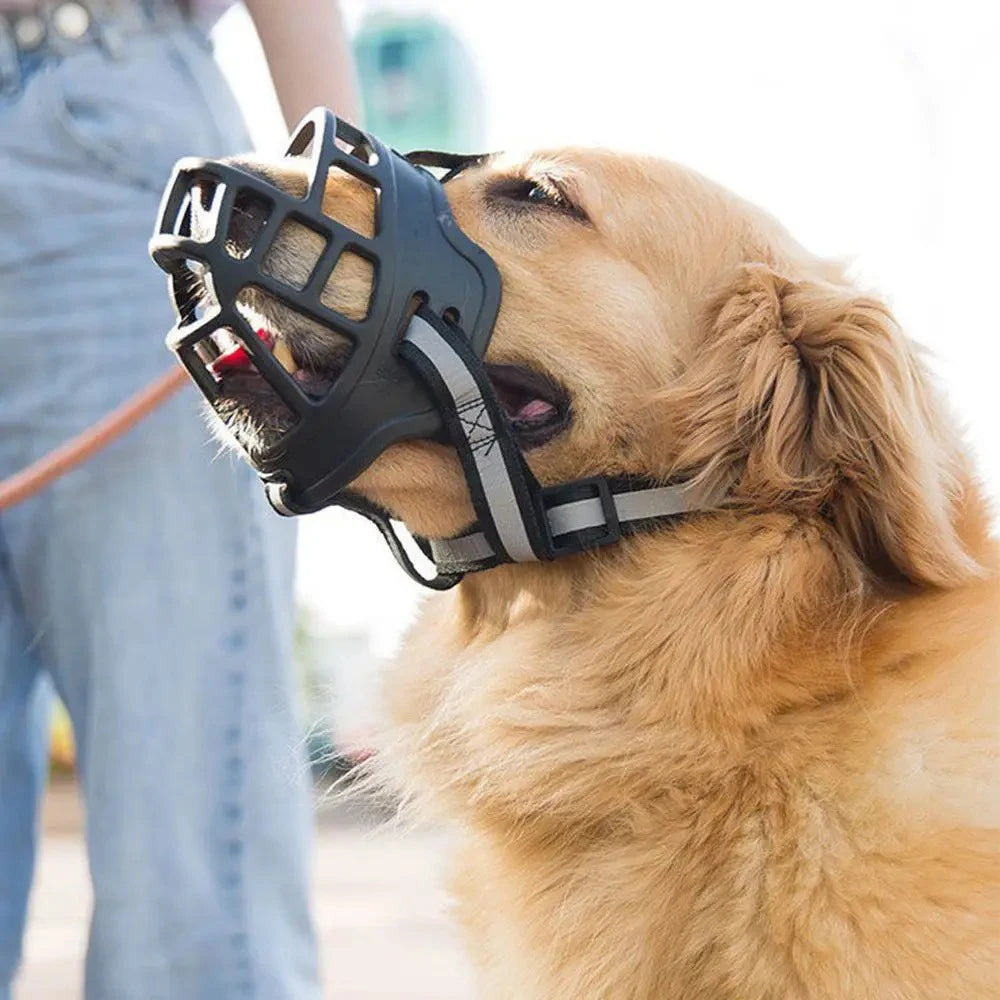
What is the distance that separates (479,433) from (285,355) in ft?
1.09

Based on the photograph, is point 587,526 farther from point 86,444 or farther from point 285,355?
point 86,444

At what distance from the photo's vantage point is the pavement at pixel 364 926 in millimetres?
2658

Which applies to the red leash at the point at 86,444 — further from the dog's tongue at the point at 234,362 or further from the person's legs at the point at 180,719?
the dog's tongue at the point at 234,362

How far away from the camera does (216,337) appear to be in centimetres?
222

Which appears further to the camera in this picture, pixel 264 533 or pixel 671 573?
pixel 264 533

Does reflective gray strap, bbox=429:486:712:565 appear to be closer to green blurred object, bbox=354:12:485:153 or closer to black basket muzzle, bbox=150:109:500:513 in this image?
black basket muzzle, bbox=150:109:500:513

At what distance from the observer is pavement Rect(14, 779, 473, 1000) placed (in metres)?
2.66

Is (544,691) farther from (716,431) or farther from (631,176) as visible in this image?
(631,176)

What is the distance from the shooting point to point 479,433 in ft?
7.07

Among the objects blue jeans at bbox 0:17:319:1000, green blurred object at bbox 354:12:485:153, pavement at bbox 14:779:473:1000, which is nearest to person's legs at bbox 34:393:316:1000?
blue jeans at bbox 0:17:319:1000

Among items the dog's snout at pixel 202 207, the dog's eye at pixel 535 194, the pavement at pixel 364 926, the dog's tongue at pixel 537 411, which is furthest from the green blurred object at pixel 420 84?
the dog's snout at pixel 202 207

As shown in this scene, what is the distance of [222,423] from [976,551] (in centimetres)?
121

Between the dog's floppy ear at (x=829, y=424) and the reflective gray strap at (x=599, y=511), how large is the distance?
5 centimetres

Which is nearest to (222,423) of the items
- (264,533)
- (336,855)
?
(264,533)
